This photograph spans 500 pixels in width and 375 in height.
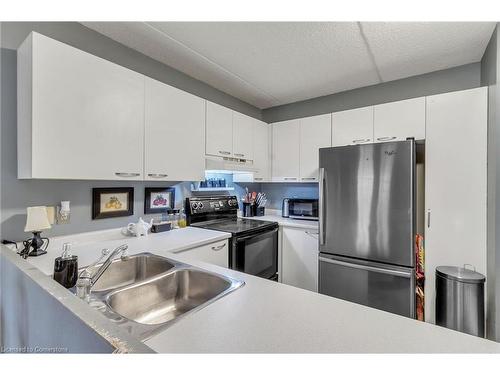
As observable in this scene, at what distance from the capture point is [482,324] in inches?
67.5

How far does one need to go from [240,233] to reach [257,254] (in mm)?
337

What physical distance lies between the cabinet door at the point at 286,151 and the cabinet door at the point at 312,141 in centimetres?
7

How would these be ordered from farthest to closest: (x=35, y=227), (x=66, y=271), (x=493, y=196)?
(x=493, y=196)
(x=35, y=227)
(x=66, y=271)

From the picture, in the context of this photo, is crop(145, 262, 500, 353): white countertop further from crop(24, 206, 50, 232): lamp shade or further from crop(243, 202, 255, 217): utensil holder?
crop(243, 202, 255, 217): utensil holder

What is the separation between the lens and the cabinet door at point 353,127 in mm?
2443

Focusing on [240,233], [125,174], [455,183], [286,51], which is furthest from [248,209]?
[455,183]

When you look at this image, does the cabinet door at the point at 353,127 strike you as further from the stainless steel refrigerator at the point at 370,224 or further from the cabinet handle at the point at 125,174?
the cabinet handle at the point at 125,174

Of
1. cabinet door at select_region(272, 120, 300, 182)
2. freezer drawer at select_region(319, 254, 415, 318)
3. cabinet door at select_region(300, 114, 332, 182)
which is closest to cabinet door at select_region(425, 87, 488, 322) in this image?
freezer drawer at select_region(319, 254, 415, 318)

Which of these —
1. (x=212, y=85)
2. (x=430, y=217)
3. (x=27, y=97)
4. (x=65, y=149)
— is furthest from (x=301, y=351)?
(x=212, y=85)

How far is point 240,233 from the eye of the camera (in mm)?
2139

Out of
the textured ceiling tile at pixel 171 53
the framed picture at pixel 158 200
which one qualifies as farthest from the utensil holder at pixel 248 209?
the textured ceiling tile at pixel 171 53

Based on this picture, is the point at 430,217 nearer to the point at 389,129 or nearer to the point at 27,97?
the point at 389,129

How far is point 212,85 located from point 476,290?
2933 millimetres

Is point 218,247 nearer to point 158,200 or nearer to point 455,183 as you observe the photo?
point 158,200
